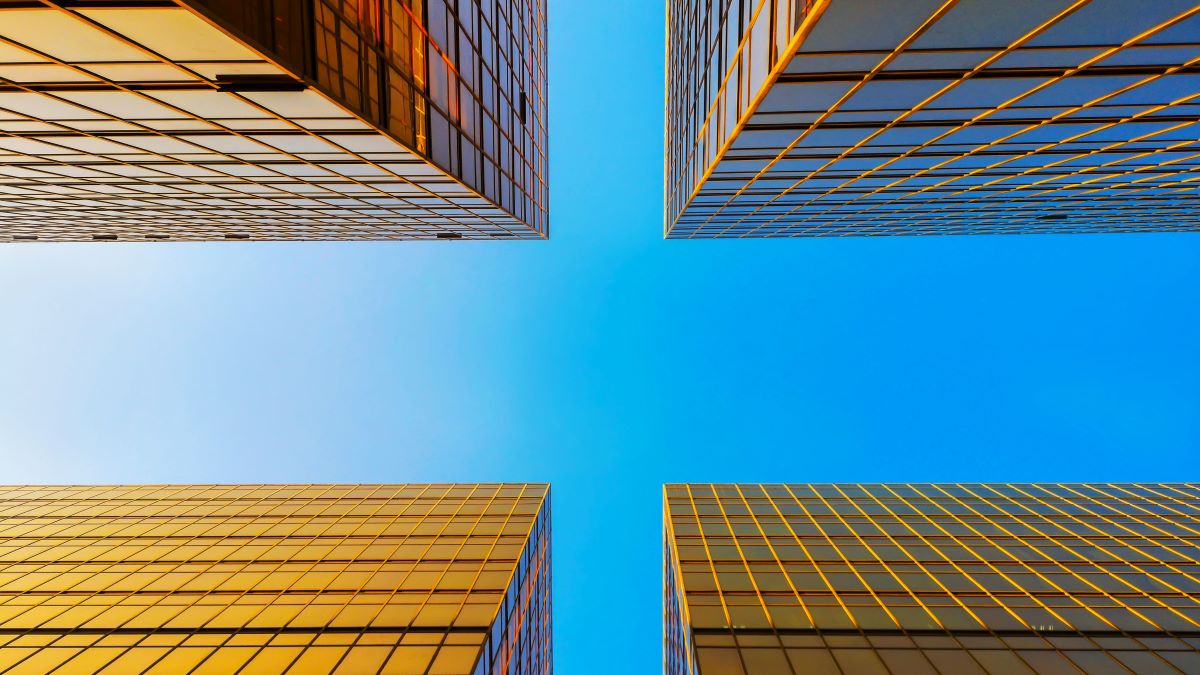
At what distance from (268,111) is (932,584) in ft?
90.2

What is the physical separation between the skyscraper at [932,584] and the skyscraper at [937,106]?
16.0 m

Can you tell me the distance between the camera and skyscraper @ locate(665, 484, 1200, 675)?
17234 mm

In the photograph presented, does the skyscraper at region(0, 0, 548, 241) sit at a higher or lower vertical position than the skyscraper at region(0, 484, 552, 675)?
higher

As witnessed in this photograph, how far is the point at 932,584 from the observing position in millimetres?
21500

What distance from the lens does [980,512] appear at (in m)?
31.0

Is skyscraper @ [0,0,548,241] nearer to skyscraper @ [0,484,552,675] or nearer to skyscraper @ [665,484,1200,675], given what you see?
skyscraper @ [0,484,552,675]

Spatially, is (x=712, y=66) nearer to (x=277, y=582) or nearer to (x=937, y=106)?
(x=937, y=106)

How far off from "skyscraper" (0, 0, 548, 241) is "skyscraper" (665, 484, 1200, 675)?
18801 mm

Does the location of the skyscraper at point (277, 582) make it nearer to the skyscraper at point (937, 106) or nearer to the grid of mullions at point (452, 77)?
the grid of mullions at point (452, 77)

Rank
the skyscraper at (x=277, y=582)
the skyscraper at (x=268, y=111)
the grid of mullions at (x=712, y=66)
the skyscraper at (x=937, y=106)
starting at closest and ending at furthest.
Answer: the skyscraper at (x=268, y=111) → the skyscraper at (x=937, y=106) → the grid of mullions at (x=712, y=66) → the skyscraper at (x=277, y=582)

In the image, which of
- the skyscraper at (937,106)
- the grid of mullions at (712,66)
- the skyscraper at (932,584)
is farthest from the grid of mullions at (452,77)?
the skyscraper at (932,584)

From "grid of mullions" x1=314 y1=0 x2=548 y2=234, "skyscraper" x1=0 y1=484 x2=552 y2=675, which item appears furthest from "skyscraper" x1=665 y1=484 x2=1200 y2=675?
"grid of mullions" x1=314 y1=0 x2=548 y2=234

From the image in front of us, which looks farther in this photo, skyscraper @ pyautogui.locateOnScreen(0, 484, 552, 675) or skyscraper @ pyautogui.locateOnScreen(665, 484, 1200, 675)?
skyscraper @ pyautogui.locateOnScreen(665, 484, 1200, 675)

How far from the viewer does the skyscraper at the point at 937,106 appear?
9.69m
